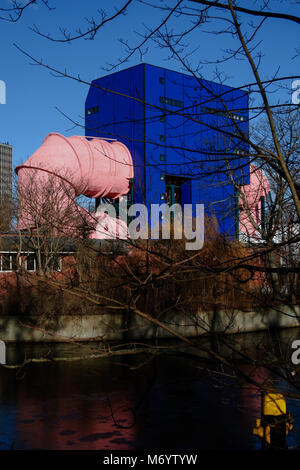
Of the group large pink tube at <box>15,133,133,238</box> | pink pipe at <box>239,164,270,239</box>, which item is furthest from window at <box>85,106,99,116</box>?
pink pipe at <box>239,164,270,239</box>

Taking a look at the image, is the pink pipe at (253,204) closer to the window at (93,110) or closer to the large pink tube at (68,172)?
the large pink tube at (68,172)

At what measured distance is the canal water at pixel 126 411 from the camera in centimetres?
809

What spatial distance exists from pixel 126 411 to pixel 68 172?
1403 cm

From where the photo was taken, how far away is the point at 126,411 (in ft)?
33.8

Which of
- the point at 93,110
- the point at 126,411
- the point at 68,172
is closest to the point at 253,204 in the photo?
the point at 126,411

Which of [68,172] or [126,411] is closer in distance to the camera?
[126,411]

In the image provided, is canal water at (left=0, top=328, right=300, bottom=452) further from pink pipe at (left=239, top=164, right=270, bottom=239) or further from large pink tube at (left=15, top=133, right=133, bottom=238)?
large pink tube at (left=15, top=133, right=133, bottom=238)

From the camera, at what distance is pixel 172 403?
10734mm

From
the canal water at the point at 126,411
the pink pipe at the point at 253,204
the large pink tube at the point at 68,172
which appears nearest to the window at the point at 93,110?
the large pink tube at the point at 68,172

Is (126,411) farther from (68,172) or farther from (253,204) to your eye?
(68,172)

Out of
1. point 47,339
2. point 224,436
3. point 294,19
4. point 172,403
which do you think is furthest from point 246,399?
point 294,19

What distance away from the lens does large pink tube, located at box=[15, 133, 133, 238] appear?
22.0 metres

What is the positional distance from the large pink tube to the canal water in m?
8.79
